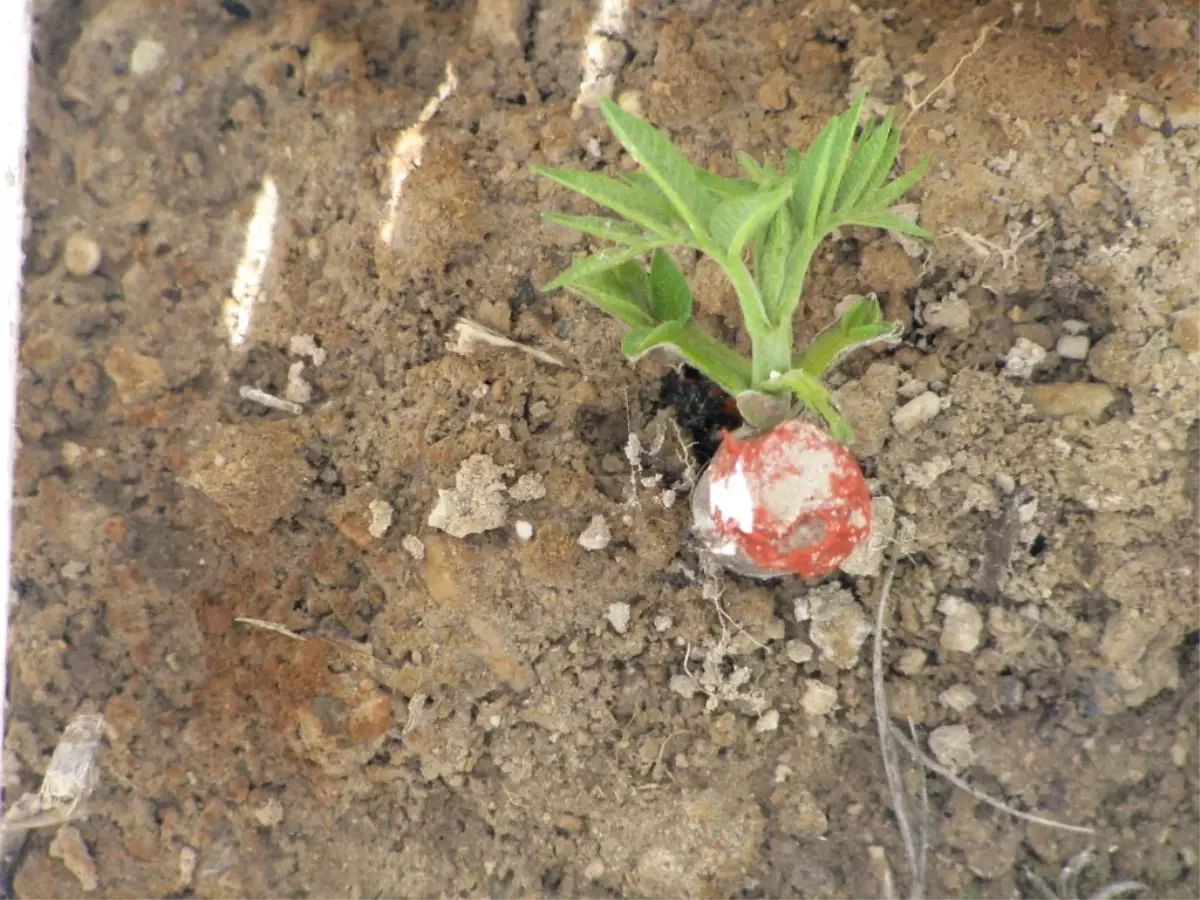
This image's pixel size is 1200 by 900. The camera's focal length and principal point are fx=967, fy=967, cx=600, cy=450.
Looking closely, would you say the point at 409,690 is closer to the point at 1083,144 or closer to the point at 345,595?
the point at 345,595

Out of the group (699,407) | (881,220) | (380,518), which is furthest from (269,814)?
(881,220)

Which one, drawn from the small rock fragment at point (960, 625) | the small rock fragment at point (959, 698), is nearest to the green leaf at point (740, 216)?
the small rock fragment at point (960, 625)

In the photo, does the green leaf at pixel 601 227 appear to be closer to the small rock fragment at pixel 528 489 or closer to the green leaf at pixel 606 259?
the green leaf at pixel 606 259

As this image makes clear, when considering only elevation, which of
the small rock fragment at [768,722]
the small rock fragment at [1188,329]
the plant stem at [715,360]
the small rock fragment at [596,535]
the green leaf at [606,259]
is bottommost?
the small rock fragment at [768,722]

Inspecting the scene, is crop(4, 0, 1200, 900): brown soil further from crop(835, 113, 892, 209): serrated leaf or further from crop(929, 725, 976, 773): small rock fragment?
crop(835, 113, 892, 209): serrated leaf

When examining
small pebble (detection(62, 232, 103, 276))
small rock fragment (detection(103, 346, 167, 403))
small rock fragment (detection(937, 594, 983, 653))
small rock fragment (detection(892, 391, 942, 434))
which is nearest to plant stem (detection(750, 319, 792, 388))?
small rock fragment (detection(892, 391, 942, 434))

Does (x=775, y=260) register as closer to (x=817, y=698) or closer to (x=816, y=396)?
(x=816, y=396)
